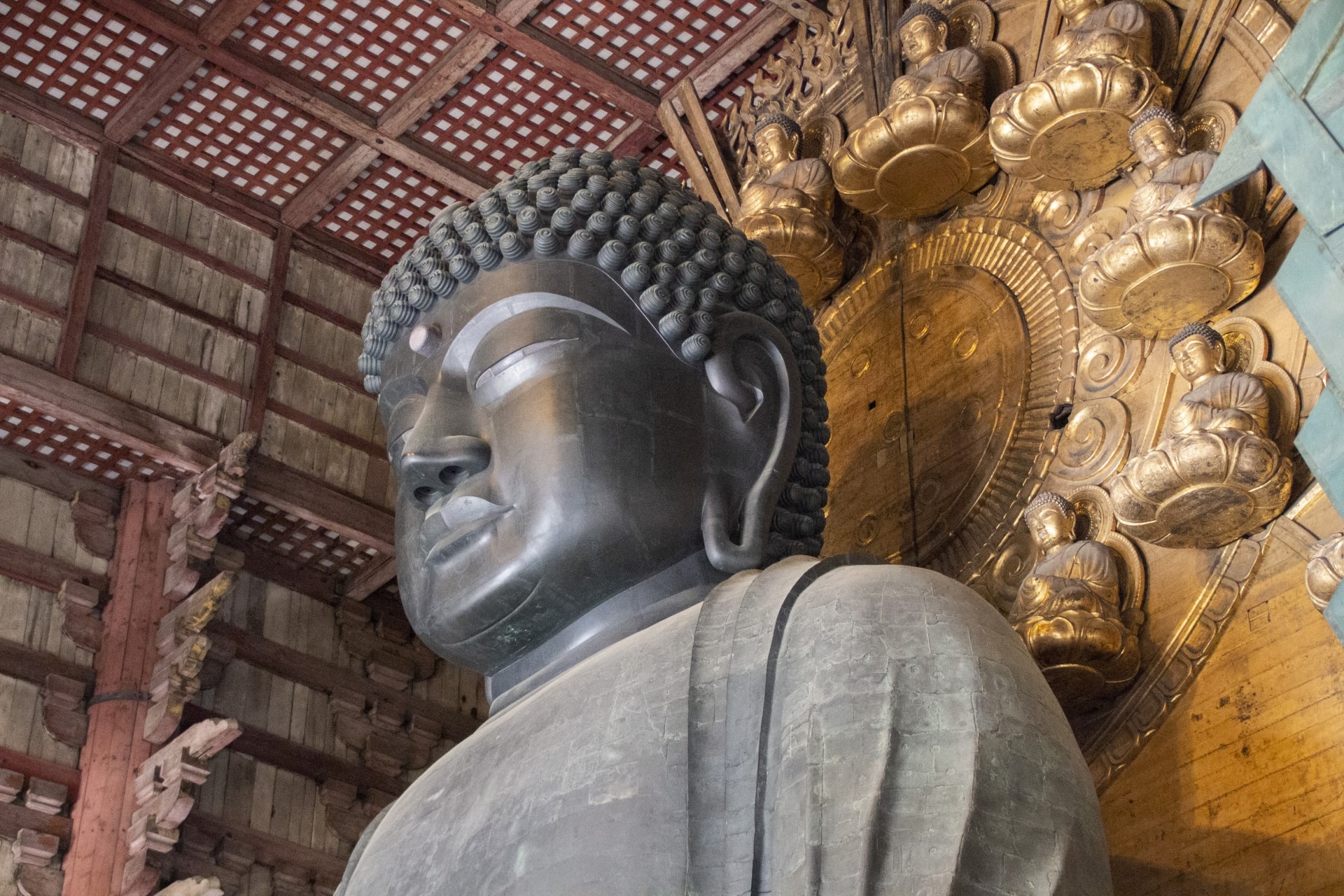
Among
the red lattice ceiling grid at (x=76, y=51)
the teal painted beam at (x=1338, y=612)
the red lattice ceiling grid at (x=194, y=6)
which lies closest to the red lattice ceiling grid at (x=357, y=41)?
the red lattice ceiling grid at (x=194, y=6)

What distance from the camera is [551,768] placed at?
9.45 ft

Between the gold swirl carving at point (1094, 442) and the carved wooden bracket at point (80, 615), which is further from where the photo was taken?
the carved wooden bracket at point (80, 615)

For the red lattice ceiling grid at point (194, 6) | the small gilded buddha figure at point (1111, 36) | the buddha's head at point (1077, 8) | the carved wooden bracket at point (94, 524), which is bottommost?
the small gilded buddha figure at point (1111, 36)

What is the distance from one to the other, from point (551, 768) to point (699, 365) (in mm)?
1026

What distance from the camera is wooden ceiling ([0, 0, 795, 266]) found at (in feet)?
19.9

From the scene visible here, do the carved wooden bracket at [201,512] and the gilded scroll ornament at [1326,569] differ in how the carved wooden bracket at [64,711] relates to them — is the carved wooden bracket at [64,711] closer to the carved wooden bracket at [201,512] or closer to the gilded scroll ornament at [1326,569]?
the carved wooden bracket at [201,512]

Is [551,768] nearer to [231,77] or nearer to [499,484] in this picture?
[499,484]

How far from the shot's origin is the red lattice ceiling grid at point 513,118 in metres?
6.35

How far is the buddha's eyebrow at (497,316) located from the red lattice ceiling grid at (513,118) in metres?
2.92

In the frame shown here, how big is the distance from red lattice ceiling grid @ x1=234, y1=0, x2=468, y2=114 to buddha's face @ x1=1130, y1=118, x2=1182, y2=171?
10.6 feet

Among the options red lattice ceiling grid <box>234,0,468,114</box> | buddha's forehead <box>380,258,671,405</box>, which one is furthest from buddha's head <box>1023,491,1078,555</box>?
red lattice ceiling grid <box>234,0,468,114</box>

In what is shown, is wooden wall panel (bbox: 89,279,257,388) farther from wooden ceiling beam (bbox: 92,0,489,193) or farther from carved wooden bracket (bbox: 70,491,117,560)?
wooden ceiling beam (bbox: 92,0,489,193)

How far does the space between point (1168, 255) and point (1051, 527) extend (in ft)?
2.04

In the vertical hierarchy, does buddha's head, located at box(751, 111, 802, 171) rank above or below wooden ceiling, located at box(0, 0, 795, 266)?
below
